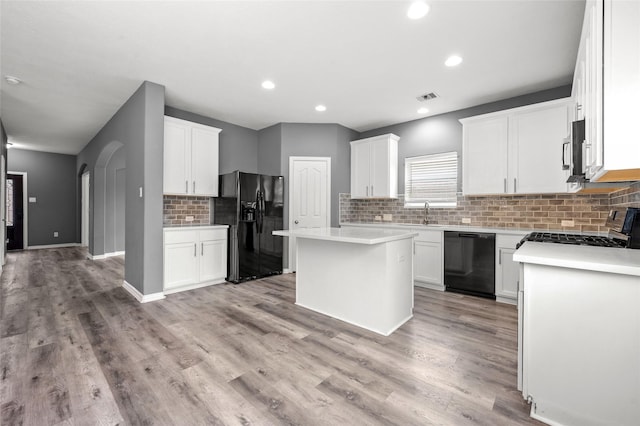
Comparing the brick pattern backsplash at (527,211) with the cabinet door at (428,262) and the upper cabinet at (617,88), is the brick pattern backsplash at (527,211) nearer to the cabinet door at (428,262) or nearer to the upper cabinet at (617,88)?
the cabinet door at (428,262)

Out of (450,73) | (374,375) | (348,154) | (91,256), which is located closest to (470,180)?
(450,73)

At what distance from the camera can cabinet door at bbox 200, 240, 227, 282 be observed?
407 cm

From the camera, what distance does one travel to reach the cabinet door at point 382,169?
4.70 metres

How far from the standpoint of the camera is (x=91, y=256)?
6.25m

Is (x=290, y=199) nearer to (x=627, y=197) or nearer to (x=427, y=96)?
(x=427, y=96)

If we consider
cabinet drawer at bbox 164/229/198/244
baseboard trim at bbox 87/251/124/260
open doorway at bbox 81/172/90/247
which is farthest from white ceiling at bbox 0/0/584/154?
open doorway at bbox 81/172/90/247

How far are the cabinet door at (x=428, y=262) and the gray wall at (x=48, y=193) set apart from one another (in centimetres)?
939

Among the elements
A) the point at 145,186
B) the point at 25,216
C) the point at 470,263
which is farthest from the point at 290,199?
the point at 25,216

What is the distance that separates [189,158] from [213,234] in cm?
116

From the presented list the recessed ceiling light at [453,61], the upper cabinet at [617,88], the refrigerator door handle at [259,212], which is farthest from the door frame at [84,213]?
the upper cabinet at [617,88]

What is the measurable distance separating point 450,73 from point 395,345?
2910 millimetres

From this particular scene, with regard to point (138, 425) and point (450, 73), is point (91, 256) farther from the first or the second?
point (450, 73)

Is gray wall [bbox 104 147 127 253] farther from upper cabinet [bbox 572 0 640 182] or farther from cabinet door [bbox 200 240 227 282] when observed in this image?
upper cabinet [bbox 572 0 640 182]

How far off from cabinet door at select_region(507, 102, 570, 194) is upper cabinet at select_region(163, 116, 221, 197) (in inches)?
164
